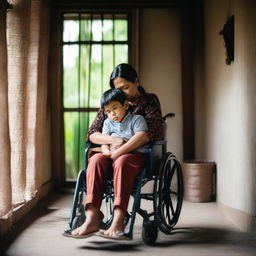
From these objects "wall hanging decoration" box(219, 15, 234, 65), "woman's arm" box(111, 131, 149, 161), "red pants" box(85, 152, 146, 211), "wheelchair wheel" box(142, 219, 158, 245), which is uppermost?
"wall hanging decoration" box(219, 15, 234, 65)

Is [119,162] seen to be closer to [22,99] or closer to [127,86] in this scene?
[127,86]

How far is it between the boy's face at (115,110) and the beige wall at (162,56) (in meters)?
2.36

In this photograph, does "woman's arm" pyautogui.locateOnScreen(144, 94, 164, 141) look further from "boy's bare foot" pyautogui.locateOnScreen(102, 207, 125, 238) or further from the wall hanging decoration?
the wall hanging decoration

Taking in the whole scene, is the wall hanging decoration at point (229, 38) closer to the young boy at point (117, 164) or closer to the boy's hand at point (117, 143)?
the young boy at point (117, 164)

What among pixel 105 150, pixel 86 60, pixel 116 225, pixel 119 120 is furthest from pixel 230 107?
pixel 86 60

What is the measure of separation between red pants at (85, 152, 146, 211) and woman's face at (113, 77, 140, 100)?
0.49m

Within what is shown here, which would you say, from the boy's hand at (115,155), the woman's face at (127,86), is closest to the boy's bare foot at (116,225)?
the boy's hand at (115,155)

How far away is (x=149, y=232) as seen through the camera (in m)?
2.92

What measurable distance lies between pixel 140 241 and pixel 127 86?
104 cm

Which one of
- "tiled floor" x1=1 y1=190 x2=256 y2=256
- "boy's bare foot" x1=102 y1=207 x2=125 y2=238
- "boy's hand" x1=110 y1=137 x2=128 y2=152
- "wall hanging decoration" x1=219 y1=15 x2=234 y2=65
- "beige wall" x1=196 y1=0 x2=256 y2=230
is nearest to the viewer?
"boy's bare foot" x1=102 y1=207 x2=125 y2=238

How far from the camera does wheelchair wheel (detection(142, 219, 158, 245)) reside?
2.91 m

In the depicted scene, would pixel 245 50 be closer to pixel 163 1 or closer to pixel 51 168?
pixel 163 1

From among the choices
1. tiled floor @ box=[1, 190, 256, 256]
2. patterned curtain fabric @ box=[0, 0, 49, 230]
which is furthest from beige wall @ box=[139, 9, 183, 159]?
tiled floor @ box=[1, 190, 256, 256]

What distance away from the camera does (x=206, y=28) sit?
5055 millimetres
